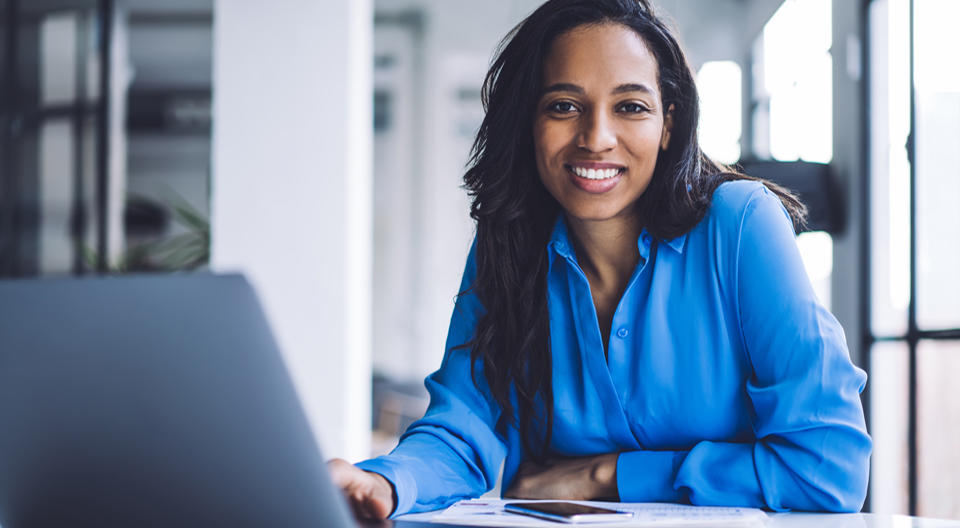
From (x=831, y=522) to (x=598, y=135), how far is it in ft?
2.12

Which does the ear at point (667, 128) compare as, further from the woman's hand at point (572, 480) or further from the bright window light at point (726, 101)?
the bright window light at point (726, 101)

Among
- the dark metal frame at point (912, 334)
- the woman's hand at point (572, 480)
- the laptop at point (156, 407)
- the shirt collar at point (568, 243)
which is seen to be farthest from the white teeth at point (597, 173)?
the dark metal frame at point (912, 334)

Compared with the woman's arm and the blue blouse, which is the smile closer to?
the blue blouse

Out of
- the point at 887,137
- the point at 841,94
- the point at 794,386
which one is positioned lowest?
the point at 794,386

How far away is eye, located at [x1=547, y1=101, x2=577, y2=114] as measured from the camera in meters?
1.31

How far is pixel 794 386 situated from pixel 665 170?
0.44 meters

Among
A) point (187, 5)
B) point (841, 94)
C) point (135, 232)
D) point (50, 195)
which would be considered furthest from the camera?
point (135, 232)

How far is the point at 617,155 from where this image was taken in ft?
4.25

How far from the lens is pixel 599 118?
4.20 feet

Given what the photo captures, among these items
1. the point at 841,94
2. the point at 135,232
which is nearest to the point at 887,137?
the point at 841,94

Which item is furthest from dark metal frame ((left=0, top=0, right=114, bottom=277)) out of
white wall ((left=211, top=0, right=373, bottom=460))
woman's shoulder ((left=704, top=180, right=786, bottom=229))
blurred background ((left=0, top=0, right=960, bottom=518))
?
woman's shoulder ((left=704, top=180, right=786, bottom=229))

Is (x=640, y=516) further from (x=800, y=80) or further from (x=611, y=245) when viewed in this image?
(x=800, y=80)

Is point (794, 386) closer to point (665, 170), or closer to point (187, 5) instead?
point (665, 170)

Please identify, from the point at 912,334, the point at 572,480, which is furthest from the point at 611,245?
the point at 912,334
